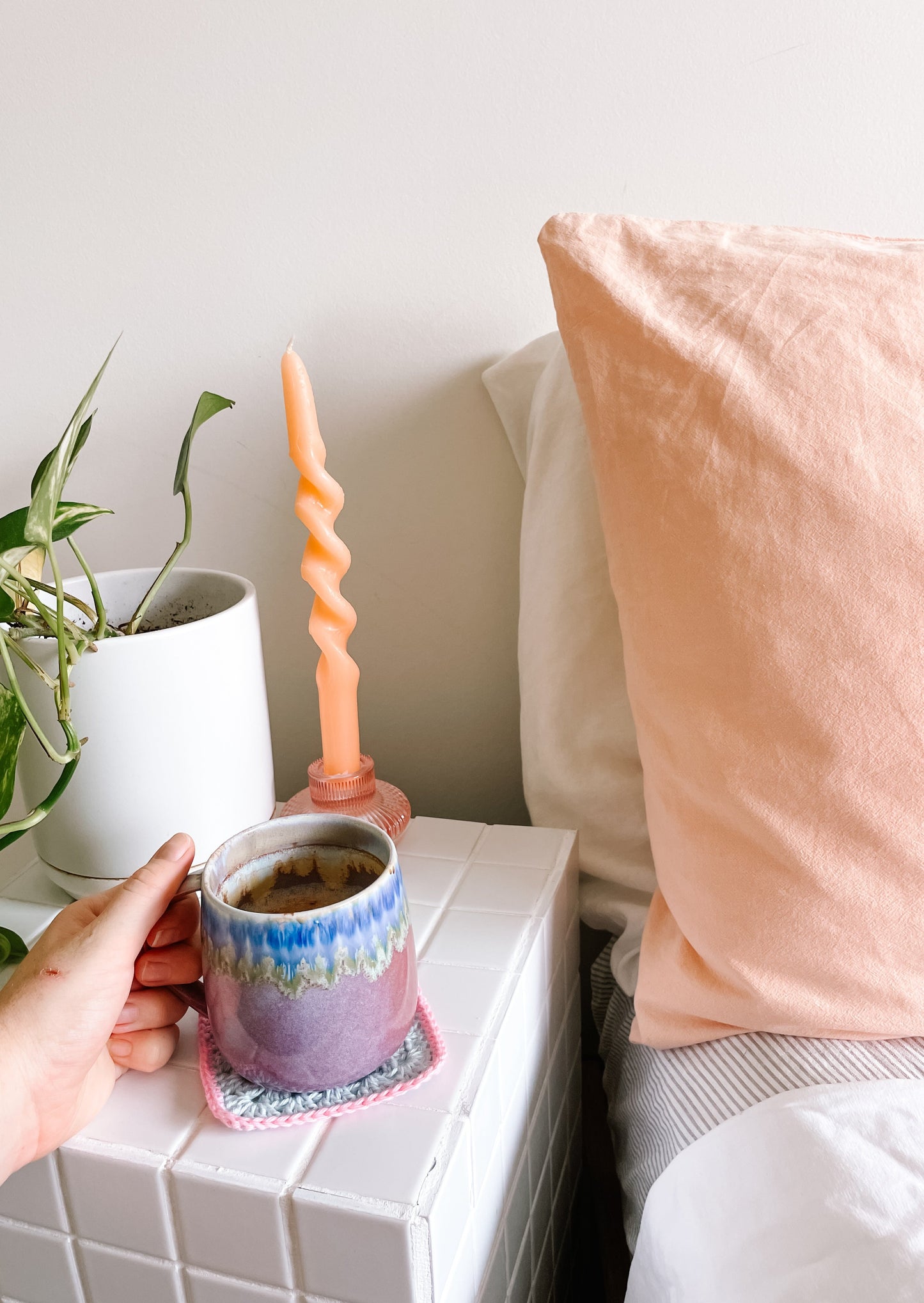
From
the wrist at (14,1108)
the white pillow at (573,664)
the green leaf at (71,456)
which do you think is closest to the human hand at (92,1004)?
the wrist at (14,1108)

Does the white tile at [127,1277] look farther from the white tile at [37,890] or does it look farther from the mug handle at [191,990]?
the white tile at [37,890]

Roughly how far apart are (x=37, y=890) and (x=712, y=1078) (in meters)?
0.49

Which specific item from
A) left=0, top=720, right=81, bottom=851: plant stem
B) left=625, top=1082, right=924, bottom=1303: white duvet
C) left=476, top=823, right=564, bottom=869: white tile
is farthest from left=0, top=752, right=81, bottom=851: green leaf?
left=625, top=1082, right=924, bottom=1303: white duvet

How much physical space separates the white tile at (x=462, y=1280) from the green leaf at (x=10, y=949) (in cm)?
31

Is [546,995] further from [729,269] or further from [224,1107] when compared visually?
[729,269]

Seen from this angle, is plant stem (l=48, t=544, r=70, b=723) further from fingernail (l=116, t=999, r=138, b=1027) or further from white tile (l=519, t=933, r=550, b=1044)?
white tile (l=519, t=933, r=550, b=1044)

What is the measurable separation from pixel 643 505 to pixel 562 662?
211mm

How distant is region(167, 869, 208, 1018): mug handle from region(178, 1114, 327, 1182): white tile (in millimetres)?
66

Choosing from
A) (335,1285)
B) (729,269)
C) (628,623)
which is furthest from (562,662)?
(335,1285)

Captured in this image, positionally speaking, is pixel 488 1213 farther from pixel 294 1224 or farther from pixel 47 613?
pixel 47 613

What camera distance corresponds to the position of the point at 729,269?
1.91 ft

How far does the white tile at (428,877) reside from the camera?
0.66 metres

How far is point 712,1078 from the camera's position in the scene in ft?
1.87

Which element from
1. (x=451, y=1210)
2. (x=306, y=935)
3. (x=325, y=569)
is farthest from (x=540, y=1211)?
(x=325, y=569)
